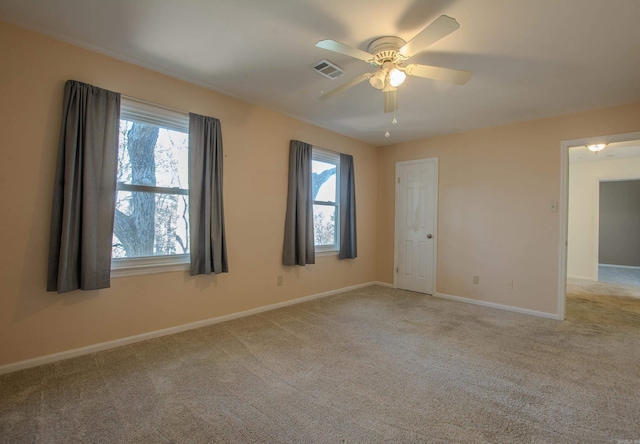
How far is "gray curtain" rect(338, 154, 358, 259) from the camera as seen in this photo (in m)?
4.75

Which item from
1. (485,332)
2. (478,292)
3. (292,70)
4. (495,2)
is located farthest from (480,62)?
(478,292)

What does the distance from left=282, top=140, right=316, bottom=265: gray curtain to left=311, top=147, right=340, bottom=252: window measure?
303 millimetres

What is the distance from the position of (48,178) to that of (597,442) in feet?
13.1

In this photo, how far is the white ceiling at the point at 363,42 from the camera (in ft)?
6.36

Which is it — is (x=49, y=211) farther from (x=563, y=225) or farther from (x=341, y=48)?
(x=563, y=225)

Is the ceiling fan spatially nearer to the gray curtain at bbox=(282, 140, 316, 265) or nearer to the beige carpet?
the gray curtain at bbox=(282, 140, 316, 265)

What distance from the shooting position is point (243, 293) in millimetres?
3518

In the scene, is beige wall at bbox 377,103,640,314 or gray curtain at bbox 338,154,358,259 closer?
beige wall at bbox 377,103,640,314

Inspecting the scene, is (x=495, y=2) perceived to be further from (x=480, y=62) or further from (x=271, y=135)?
(x=271, y=135)

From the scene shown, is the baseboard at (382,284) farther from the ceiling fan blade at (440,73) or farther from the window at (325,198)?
the ceiling fan blade at (440,73)

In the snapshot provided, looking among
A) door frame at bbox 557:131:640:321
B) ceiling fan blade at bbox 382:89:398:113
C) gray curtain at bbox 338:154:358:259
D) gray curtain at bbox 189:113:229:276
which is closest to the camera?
ceiling fan blade at bbox 382:89:398:113

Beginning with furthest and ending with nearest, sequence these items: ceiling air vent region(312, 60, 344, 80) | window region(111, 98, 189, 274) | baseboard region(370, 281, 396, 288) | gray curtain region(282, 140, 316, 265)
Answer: baseboard region(370, 281, 396, 288)
gray curtain region(282, 140, 316, 265)
window region(111, 98, 189, 274)
ceiling air vent region(312, 60, 344, 80)

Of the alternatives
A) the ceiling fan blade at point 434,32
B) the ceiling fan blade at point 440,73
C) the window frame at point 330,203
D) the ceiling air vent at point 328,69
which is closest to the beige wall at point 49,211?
the window frame at point 330,203

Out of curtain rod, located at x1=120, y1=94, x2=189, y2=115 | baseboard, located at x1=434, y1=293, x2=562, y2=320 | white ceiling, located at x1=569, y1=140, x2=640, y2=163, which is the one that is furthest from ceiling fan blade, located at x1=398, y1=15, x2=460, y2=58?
white ceiling, located at x1=569, y1=140, x2=640, y2=163
